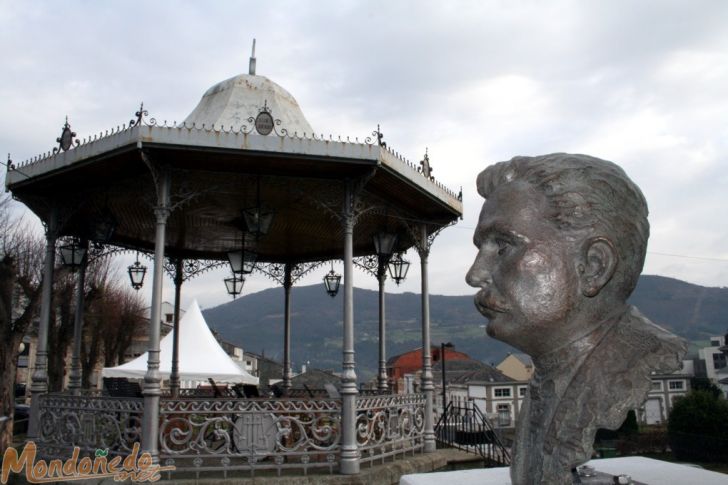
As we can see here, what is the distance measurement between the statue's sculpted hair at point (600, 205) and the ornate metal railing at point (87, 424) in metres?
7.06

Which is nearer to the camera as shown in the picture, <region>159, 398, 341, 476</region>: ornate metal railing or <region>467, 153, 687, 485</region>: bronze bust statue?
<region>467, 153, 687, 485</region>: bronze bust statue

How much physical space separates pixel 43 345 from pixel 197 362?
7.55 metres

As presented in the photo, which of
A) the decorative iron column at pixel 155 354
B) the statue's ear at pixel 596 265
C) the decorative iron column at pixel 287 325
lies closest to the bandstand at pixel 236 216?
the decorative iron column at pixel 155 354

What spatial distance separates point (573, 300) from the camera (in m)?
2.84

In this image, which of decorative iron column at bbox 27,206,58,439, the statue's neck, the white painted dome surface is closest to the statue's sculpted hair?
the statue's neck

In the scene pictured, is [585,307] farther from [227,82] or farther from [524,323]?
[227,82]

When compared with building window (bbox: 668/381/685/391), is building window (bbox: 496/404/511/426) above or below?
below

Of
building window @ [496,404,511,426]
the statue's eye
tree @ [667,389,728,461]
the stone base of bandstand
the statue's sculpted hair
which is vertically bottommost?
building window @ [496,404,511,426]

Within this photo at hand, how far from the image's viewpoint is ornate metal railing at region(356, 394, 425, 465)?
8586mm

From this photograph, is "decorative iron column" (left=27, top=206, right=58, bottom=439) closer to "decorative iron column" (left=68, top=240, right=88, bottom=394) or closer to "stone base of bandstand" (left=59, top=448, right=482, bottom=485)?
"decorative iron column" (left=68, top=240, right=88, bottom=394)

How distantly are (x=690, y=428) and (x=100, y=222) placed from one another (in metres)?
27.2

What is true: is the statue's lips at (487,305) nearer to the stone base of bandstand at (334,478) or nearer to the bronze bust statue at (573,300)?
the bronze bust statue at (573,300)

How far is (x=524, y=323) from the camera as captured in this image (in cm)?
287

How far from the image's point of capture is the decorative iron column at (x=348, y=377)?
807 centimetres
